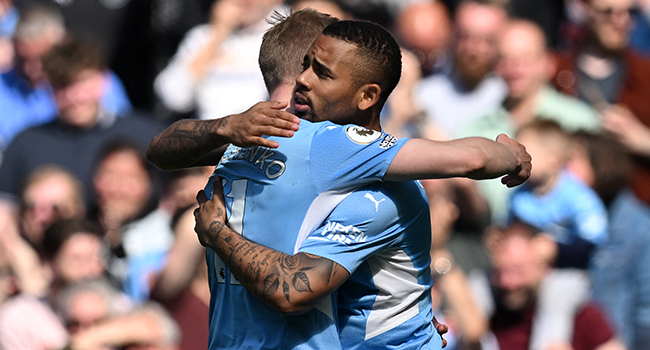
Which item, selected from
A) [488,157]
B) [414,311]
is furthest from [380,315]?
[488,157]

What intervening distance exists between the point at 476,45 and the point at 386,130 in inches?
50.4

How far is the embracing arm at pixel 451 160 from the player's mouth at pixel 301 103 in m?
0.37

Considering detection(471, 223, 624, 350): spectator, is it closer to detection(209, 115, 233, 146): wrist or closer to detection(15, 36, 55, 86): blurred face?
detection(209, 115, 233, 146): wrist

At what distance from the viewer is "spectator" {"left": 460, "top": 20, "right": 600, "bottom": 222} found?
7242 millimetres

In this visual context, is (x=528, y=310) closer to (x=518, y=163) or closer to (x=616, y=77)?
(x=616, y=77)

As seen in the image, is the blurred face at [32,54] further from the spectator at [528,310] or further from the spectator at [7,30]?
the spectator at [528,310]

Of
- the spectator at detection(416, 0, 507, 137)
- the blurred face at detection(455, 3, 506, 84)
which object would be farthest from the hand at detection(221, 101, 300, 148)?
the blurred face at detection(455, 3, 506, 84)

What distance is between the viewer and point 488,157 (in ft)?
8.79

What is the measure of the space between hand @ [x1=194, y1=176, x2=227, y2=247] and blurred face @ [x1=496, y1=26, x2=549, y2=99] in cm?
480

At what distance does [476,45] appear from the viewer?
25.0 feet

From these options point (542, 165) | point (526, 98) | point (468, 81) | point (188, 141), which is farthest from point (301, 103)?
point (468, 81)

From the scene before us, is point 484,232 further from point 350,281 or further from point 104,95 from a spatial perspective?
point 350,281

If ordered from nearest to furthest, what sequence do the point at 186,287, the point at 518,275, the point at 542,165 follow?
1. the point at 186,287
2. the point at 518,275
3. the point at 542,165

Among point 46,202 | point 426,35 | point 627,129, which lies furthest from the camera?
point 426,35
